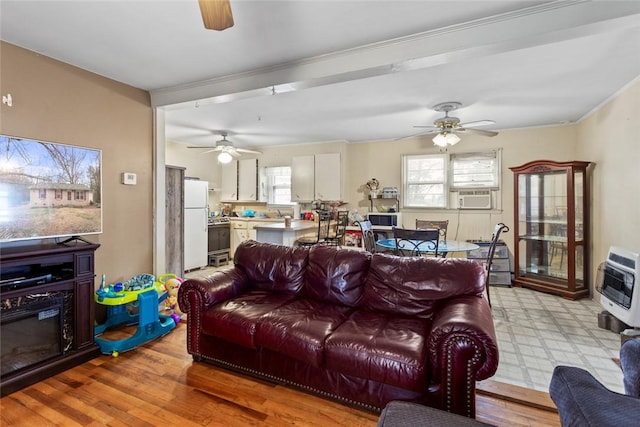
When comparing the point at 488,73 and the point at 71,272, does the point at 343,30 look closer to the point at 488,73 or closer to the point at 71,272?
the point at 488,73

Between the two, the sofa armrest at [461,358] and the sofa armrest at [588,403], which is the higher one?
the sofa armrest at [588,403]

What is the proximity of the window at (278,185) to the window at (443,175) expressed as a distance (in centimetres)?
256

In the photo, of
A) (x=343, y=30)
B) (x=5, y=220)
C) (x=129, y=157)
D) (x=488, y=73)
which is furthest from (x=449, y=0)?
(x=5, y=220)

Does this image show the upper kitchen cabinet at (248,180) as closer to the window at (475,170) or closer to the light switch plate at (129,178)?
the light switch plate at (129,178)

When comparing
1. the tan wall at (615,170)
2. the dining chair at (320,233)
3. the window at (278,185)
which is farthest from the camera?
the window at (278,185)

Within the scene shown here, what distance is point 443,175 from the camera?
18.6 ft

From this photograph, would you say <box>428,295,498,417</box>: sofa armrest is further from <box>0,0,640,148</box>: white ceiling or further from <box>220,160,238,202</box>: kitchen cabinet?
<box>220,160,238,202</box>: kitchen cabinet

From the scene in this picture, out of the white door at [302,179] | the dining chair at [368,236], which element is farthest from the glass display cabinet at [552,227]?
the white door at [302,179]

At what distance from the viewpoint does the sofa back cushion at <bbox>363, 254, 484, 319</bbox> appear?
2.25 metres

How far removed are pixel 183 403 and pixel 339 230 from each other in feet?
12.6

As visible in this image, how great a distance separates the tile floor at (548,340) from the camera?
2.34 m

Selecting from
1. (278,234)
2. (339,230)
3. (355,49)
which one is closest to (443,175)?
(339,230)

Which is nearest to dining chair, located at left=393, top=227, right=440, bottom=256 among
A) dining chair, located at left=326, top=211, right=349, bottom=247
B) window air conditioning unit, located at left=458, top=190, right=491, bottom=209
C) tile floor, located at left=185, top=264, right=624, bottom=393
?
tile floor, located at left=185, top=264, right=624, bottom=393

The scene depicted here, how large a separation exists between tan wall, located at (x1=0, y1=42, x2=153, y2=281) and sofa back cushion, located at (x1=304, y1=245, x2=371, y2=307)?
2.03 meters
